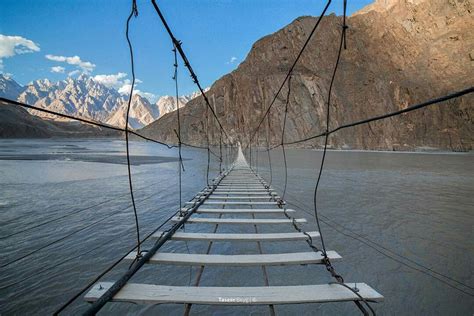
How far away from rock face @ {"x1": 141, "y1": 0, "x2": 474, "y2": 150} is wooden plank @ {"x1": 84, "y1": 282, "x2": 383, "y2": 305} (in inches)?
2028

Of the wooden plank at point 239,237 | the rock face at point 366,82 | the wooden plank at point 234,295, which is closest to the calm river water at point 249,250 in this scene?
the wooden plank at point 239,237

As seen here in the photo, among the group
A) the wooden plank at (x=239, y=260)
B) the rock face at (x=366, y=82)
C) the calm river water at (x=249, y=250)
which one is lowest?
the calm river water at (x=249, y=250)

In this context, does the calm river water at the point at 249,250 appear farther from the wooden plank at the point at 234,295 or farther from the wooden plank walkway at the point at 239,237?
the wooden plank at the point at 234,295

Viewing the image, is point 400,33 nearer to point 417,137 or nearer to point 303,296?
point 417,137

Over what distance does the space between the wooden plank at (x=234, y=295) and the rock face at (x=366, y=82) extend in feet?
169

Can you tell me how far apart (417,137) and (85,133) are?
474 ft

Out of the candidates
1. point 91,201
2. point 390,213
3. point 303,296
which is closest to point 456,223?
point 390,213

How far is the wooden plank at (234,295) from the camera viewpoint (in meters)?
1.52

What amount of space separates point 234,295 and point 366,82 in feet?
217

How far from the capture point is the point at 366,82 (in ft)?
189

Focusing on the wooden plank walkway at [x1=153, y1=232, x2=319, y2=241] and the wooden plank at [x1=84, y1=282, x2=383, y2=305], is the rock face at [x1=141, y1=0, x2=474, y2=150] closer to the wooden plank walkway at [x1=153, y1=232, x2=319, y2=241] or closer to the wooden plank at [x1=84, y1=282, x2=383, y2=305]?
the wooden plank walkway at [x1=153, y1=232, x2=319, y2=241]

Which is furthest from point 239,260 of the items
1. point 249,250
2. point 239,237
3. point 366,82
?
point 366,82

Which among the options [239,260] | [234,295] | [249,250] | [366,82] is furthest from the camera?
[366,82]

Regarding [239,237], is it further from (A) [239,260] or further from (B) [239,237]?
(A) [239,260]
